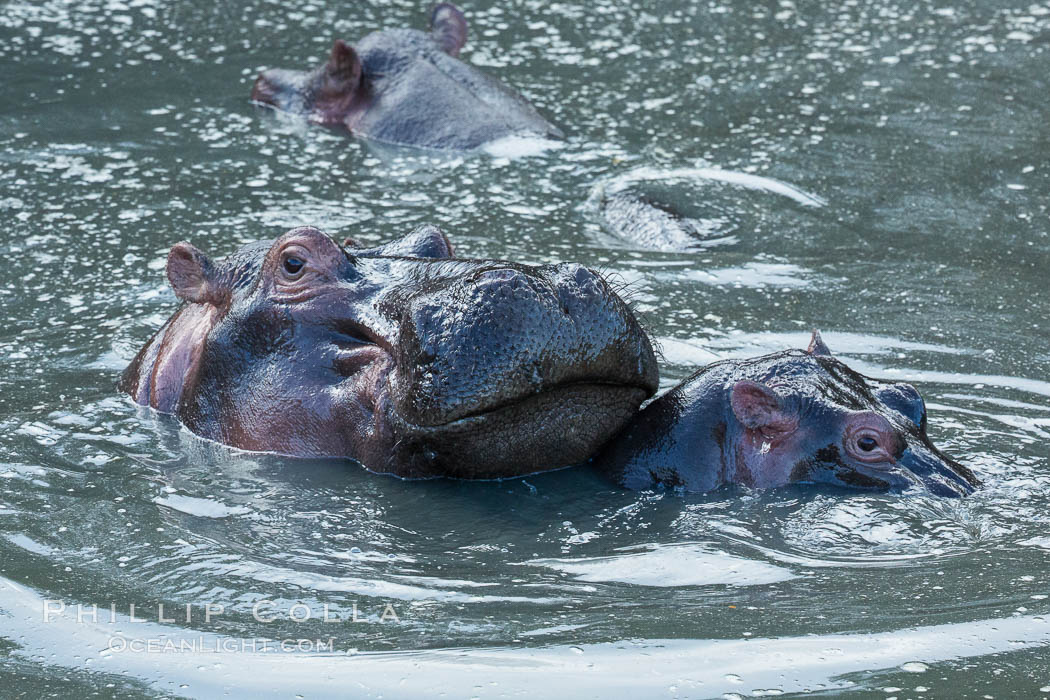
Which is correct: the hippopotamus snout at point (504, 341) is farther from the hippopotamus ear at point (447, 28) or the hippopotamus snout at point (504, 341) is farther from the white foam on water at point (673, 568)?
the hippopotamus ear at point (447, 28)

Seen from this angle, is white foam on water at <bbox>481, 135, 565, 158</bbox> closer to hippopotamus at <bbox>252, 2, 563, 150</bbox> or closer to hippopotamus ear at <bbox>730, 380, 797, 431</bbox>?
hippopotamus at <bbox>252, 2, 563, 150</bbox>

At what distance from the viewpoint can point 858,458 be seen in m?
4.14

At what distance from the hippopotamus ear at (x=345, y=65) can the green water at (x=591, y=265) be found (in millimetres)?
387

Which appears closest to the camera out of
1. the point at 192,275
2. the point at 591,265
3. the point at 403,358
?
the point at 403,358

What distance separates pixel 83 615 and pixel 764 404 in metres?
1.84

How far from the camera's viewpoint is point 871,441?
414cm

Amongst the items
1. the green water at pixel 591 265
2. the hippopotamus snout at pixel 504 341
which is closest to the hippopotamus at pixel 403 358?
the hippopotamus snout at pixel 504 341

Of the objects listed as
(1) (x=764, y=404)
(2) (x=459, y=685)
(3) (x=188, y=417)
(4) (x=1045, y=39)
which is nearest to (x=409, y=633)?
(2) (x=459, y=685)

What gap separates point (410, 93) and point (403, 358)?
203 inches

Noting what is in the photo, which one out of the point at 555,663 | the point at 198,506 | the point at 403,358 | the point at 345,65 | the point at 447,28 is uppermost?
the point at 447,28

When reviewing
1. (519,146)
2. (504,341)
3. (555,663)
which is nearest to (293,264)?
(504,341)

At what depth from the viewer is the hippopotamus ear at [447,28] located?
30.5 ft

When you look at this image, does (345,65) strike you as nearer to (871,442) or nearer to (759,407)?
(759,407)

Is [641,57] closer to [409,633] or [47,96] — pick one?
[47,96]
